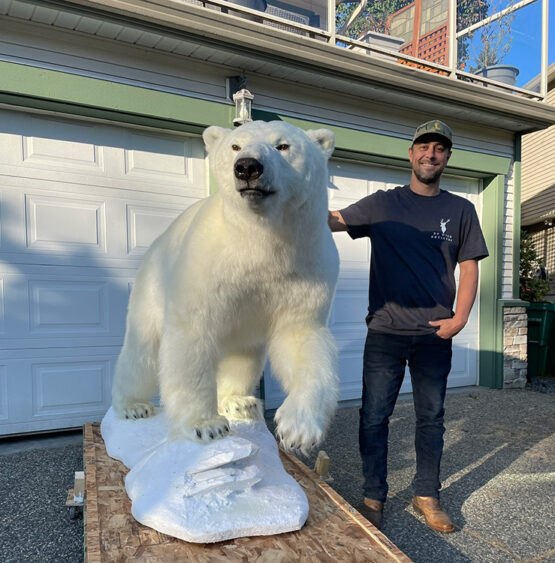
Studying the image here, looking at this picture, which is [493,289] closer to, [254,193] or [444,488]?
[444,488]

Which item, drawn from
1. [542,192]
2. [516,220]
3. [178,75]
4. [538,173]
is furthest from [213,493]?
[538,173]

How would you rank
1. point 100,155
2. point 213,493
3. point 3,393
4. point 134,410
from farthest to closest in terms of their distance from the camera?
1. point 100,155
2. point 3,393
3. point 134,410
4. point 213,493

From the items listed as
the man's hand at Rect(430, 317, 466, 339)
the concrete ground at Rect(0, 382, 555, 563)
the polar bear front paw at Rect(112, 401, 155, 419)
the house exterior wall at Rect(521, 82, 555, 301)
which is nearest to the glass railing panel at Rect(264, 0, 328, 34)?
the man's hand at Rect(430, 317, 466, 339)

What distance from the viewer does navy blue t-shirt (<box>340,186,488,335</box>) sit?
2.61m

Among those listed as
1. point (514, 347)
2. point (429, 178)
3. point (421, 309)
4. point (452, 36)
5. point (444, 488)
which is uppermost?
point (452, 36)

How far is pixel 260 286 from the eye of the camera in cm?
194

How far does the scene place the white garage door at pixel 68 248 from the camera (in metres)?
3.80

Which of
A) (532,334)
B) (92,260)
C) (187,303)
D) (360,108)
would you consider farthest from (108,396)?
(532,334)

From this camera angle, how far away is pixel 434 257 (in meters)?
2.62

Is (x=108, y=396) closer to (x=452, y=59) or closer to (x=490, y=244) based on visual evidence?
(x=490, y=244)

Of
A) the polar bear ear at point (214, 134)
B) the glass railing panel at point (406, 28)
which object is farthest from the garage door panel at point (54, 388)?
the glass railing panel at point (406, 28)

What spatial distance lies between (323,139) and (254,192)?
1.94 feet

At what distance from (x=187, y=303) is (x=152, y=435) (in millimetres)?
899

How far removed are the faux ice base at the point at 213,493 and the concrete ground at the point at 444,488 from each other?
754mm
